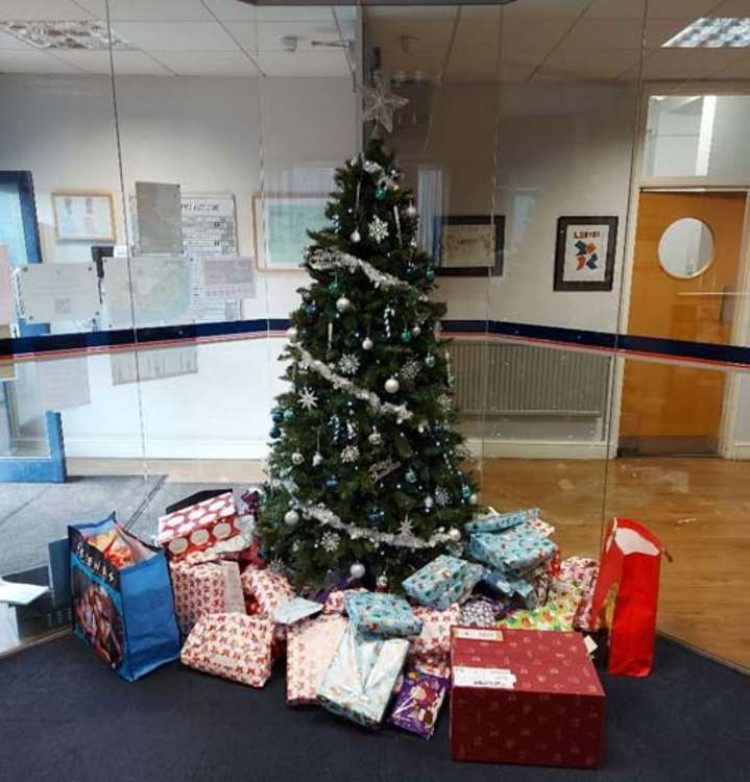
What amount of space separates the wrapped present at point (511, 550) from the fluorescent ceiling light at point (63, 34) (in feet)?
9.63

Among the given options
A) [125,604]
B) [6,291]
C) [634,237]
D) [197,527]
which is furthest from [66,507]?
[634,237]

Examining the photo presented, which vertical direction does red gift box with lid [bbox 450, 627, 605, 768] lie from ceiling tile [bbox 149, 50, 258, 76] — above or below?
below

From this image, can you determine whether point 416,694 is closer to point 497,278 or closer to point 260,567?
point 260,567

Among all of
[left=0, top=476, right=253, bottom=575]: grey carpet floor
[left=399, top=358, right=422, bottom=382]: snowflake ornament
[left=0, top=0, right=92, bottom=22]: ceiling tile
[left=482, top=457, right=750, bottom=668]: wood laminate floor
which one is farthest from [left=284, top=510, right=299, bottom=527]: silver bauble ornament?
[left=0, top=0, right=92, bottom=22]: ceiling tile

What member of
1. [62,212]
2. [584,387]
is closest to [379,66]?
[62,212]

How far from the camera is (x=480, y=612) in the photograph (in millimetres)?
2193

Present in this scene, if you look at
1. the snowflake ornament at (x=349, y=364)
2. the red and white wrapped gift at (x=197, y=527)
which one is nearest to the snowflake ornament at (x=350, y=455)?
the snowflake ornament at (x=349, y=364)

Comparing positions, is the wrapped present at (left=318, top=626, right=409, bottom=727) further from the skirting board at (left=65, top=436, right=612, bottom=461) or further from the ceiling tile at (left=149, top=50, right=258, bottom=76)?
the ceiling tile at (left=149, top=50, right=258, bottom=76)

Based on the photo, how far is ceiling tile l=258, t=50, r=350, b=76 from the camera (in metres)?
3.26

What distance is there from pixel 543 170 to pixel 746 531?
7.86ft

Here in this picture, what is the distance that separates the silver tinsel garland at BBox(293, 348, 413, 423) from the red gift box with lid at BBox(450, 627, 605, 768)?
2.73 feet

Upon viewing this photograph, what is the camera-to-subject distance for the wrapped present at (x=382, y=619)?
6.46ft

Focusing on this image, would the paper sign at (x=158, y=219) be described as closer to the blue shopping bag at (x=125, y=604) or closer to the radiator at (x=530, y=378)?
the blue shopping bag at (x=125, y=604)

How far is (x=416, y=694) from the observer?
1896mm
